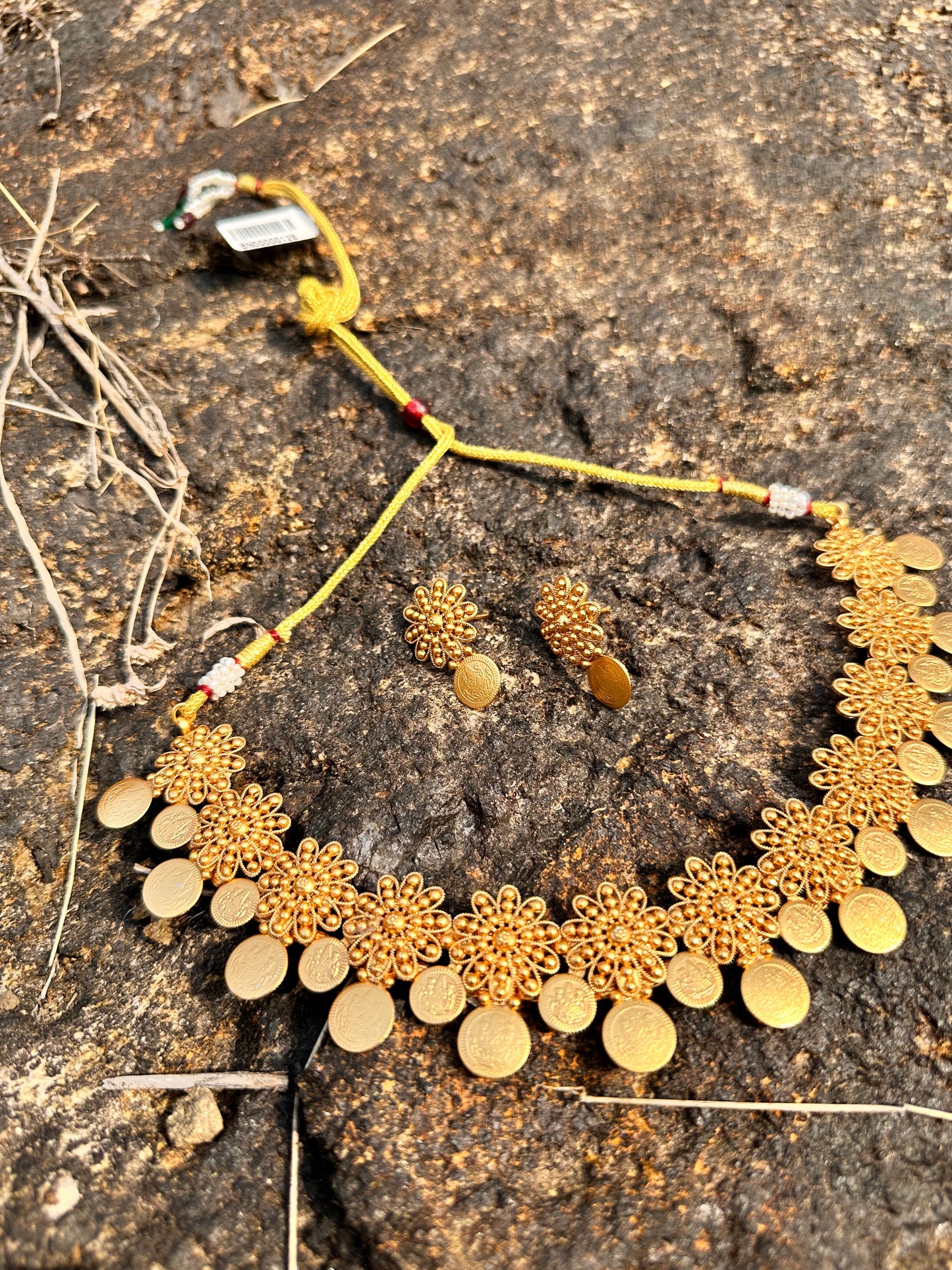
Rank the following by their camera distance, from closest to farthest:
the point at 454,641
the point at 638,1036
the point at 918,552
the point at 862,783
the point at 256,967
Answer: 1. the point at 638,1036
2. the point at 256,967
3. the point at 862,783
4. the point at 454,641
5. the point at 918,552

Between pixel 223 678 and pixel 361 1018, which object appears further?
pixel 223 678

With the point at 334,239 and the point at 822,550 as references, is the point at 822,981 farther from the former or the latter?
the point at 334,239

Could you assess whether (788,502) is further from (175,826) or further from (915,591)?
(175,826)

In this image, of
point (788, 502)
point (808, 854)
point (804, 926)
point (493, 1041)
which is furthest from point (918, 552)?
point (493, 1041)

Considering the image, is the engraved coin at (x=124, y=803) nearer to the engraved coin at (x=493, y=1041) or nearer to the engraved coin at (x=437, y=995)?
the engraved coin at (x=437, y=995)

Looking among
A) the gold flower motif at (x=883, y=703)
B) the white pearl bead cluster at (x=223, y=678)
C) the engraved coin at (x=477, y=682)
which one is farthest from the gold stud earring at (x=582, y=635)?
the white pearl bead cluster at (x=223, y=678)

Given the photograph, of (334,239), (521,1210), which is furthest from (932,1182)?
(334,239)
